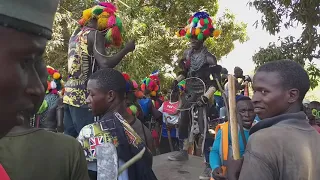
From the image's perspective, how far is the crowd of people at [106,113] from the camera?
0.86 m

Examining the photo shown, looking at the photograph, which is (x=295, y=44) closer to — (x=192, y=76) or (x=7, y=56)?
(x=192, y=76)

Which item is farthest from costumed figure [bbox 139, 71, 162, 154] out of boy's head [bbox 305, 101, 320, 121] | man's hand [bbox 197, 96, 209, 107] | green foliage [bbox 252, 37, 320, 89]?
boy's head [bbox 305, 101, 320, 121]

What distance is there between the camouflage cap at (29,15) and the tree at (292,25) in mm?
7085

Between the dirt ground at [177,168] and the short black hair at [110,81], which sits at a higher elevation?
the short black hair at [110,81]

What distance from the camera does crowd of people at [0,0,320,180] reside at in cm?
86

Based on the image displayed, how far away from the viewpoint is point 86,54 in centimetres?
376

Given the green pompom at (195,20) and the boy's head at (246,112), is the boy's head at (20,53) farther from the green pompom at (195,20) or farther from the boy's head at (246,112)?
the green pompom at (195,20)

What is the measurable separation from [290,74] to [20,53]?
5.77 feet

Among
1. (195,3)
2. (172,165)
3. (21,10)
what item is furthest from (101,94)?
(195,3)

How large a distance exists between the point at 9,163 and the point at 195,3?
1370 cm

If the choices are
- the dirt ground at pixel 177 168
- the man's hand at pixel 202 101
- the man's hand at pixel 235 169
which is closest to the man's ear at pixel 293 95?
the man's hand at pixel 235 169

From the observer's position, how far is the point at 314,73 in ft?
25.2

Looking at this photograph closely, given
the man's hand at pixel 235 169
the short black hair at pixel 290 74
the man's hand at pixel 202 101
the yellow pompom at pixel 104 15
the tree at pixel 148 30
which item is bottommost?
the man's hand at pixel 235 169

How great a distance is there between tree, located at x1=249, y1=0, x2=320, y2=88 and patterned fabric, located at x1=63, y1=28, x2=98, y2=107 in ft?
15.6
